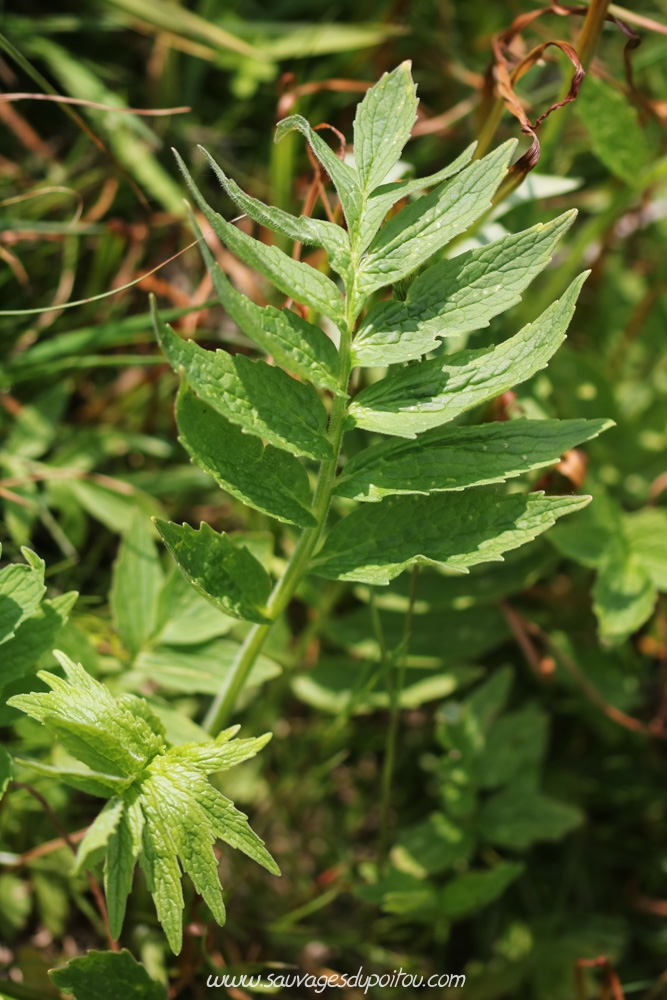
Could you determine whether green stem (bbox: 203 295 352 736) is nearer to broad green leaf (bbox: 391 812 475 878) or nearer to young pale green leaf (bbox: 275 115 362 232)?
young pale green leaf (bbox: 275 115 362 232)

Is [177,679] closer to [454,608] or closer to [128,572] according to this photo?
[128,572]

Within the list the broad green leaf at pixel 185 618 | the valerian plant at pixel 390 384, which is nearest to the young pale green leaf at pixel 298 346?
the valerian plant at pixel 390 384

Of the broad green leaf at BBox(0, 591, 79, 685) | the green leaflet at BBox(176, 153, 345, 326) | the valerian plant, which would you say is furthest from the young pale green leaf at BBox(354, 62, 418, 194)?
the broad green leaf at BBox(0, 591, 79, 685)

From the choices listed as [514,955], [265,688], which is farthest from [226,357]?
[514,955]

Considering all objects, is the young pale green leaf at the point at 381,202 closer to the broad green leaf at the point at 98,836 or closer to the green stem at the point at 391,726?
the green stem at the point at 391,726

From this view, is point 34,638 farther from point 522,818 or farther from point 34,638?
point 522,818
